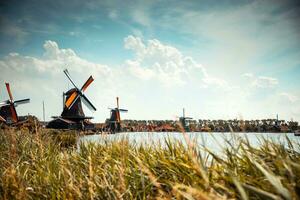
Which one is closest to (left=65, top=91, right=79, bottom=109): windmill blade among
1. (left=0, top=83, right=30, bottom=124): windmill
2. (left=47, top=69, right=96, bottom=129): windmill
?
(left=47, top=69, right=96, bottom=129): windmill

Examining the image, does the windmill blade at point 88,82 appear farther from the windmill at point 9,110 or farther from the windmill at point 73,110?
the windmill at point 9,110

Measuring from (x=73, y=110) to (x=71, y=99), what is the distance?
7.92ft

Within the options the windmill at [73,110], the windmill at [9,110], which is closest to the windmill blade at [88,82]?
the windmill at [73,110]

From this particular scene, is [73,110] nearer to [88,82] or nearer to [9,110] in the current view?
[88,82]

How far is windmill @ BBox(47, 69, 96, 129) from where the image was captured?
4890 centimetres

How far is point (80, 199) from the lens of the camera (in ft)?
10.8

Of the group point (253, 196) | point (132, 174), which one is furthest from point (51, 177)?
point (253, 196)

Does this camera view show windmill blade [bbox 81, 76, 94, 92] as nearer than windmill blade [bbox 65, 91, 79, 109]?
No

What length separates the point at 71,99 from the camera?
1954 inches

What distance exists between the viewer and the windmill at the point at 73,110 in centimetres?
4890

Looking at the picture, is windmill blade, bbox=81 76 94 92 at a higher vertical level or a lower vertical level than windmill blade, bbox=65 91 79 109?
higher

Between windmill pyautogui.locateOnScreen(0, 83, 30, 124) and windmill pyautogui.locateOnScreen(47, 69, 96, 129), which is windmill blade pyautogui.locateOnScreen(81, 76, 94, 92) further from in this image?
windmill pyautogui.locateOnScreen(0, 83, 30, 124)

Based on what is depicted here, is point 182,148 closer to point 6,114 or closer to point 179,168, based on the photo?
point 179,168

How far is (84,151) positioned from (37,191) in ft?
8.49
